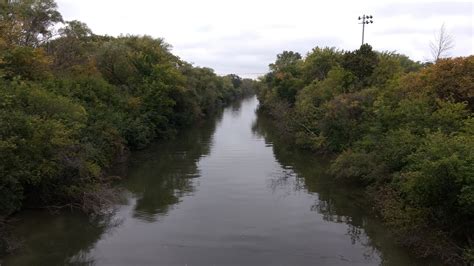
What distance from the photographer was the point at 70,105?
2289cm

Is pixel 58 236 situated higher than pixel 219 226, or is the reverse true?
pixel 219 226

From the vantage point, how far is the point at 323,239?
59.6 ft

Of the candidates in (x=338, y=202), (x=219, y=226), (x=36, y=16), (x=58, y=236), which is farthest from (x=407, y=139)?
(x=36, y=16)

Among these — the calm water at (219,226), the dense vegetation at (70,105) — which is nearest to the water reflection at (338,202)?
the calm water at (219,226)

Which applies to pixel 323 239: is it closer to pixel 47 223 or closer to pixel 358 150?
pixel 358 150

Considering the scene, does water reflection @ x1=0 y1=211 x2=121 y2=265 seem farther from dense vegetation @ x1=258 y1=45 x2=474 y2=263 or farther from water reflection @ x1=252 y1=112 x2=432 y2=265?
dense vegetation @ x1=258 y1=45 x2=474 y2=263

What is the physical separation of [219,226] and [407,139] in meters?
9.31

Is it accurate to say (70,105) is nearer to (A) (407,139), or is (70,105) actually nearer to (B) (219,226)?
(B) (219,226)

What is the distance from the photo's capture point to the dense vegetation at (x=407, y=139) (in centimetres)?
1508

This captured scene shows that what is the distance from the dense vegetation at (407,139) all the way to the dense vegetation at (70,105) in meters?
13.1

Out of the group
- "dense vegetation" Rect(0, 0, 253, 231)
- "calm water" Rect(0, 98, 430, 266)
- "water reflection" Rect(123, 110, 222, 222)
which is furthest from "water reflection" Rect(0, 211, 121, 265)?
"water reflection" Rect(123, 110, 222, 222)

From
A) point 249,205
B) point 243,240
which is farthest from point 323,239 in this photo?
point 249,205

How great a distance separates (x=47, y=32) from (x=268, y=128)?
31.2 meters

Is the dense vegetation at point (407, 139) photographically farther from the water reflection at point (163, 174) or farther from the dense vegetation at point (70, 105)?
the dense vegetation at point (70, 105)
